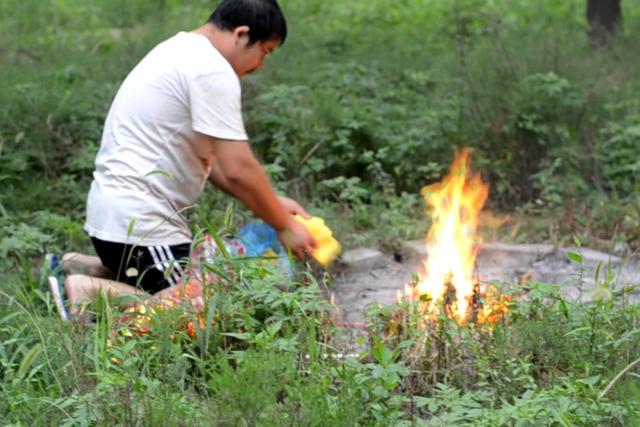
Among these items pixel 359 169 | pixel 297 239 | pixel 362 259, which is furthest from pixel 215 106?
pixel 359 169

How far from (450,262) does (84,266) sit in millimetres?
1771

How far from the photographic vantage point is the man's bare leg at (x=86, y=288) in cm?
487

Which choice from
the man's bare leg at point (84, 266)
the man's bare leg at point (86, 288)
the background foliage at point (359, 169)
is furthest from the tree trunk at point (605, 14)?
the man's bare leg at point (86, 288)

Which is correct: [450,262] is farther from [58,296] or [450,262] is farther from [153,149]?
[58,296]

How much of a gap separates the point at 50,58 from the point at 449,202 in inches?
189

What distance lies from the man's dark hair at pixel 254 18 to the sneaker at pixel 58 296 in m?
1.31

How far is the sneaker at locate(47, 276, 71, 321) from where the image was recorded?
4.64 m

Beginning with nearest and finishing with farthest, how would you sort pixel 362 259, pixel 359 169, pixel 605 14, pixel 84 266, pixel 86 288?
pixel 86 288 < pixel 84 266 < pixel 362 259 < pixel 359 169 < pixel 605 14

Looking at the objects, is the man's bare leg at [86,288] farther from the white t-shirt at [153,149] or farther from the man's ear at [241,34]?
the man's ear at [241,34]

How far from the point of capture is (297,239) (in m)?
5.04

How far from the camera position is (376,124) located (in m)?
7.66

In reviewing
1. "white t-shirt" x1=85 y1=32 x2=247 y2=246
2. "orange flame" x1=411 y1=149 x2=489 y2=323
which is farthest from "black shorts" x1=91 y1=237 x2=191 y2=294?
"orange flame" x1=411 y1=149 x2=489 y2=323

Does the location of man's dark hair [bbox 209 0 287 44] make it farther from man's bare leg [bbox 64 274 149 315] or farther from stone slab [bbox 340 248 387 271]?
stone slab [bbox 340 248 387 271]

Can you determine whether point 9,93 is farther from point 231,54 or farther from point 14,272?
point 231,54
